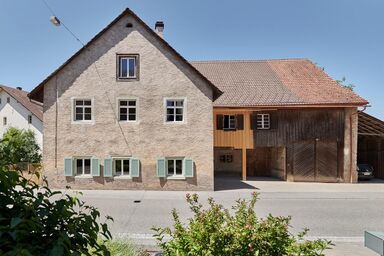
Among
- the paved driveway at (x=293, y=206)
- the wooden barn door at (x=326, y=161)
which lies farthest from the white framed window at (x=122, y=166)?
the wooden barn door at (x=326, y=161)

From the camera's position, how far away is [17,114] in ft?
119

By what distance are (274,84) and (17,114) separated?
30.6 metres

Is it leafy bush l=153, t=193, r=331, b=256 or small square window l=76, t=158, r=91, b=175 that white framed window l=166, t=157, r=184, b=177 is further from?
leafy bush l=153, t=193, r=331, b=256

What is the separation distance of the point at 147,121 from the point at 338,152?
1311 centimetres

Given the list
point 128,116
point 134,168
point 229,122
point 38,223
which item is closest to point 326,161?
point 229,122

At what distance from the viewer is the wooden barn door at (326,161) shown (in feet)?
66.8

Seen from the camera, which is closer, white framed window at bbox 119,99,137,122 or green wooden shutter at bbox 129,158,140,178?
green wooden shutter at bbox 129,158,140,178

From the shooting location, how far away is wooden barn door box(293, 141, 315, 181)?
20406 mm

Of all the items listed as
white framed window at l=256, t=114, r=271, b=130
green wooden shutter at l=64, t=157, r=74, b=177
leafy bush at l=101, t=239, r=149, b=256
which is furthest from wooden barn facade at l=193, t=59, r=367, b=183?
leafy bush at l=101, t=239, r=149, b=256

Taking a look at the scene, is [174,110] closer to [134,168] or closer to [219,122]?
[134,168]

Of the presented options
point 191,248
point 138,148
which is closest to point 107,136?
point 138,148

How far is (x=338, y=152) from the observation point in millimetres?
20359

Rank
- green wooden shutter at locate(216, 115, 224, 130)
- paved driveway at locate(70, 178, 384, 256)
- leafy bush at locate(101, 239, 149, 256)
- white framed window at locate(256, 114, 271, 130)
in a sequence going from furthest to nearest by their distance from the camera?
1. green wooden shutter at locate(216, 115, 224, 130)
2. white framed window at locate(256, 114, 271, 130)
3. paved driveway at locate(70, 178, 384, 256)
4. leafy bush at locate(101, 239, 149, 256)

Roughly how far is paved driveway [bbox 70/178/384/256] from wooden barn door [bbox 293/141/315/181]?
1062 millimetres
